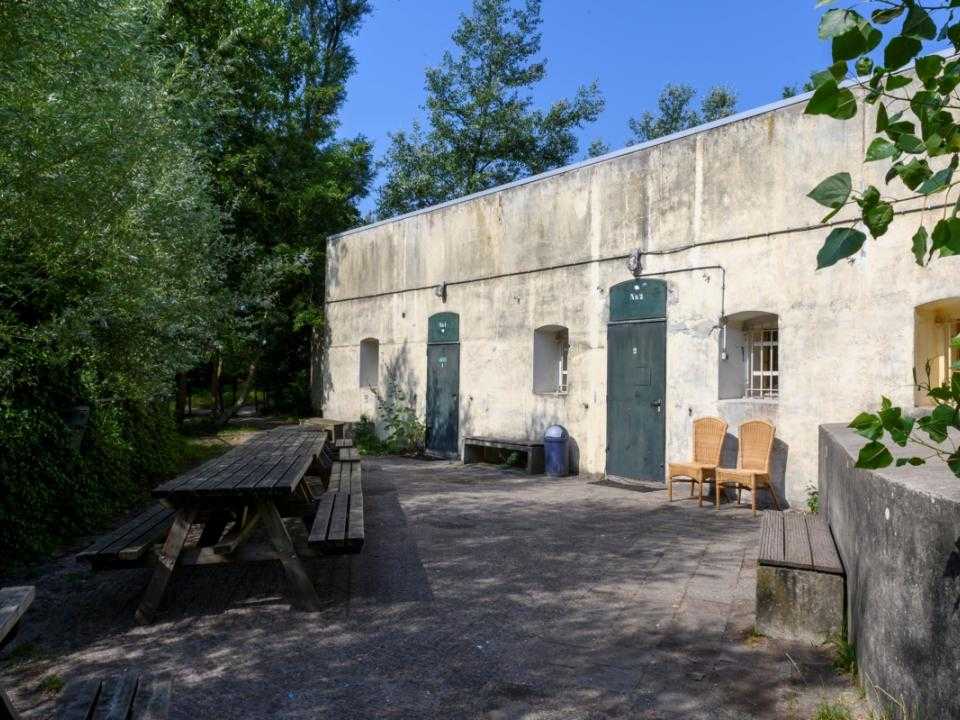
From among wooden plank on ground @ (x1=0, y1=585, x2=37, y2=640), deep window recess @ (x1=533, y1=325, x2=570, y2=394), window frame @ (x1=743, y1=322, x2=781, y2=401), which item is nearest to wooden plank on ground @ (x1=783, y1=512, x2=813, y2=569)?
wooden plank on ground @ (x1=0, y1=585, x2=37, y2=640)

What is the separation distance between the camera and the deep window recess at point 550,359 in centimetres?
1058

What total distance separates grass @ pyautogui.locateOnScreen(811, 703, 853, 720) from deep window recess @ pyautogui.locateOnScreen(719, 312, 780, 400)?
537 centimetres

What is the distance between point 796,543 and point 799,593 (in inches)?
15.9

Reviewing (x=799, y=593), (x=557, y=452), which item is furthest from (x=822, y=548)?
(x=557, y=452)

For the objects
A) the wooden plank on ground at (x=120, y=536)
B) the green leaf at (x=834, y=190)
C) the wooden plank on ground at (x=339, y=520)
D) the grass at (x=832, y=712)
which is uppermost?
the green leaf at (x=834, y=190)

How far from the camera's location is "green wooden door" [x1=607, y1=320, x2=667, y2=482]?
8.71 metres

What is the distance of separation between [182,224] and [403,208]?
18.0 meters

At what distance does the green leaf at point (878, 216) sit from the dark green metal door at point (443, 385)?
1062 cm

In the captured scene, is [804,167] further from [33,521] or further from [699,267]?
[33,521]

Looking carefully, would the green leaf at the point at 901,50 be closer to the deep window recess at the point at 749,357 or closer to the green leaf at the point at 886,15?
the green leaf at the point at 886,15

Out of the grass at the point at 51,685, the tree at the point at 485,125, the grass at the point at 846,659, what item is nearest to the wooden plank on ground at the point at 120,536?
the grass at the point at 51,685

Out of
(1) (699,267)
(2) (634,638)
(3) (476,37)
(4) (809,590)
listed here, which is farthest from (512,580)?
(3) (476,37)

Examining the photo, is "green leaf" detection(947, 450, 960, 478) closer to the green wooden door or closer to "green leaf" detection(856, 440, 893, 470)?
"green leaf" detection(856, 440, 893, 470)

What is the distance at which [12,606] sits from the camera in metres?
2.36
